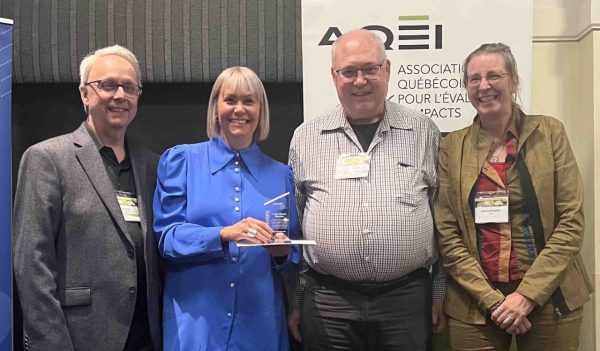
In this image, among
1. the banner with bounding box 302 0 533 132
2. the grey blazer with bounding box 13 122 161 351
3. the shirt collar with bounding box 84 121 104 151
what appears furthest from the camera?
the banner with bounding box 302 0 533 132

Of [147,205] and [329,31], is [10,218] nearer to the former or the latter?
[147,205]

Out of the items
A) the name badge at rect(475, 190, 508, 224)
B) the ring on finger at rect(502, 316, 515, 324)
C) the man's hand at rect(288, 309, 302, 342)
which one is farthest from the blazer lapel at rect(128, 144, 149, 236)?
the ring on finger at rect(502, 316, 515, 324)

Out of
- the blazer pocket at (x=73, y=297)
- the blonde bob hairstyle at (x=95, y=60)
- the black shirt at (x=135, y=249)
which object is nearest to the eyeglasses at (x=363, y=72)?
the blonde bob hairstyle at (x=95, y=60)

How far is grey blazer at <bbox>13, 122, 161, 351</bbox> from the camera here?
1.97m

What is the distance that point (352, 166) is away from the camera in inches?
88.2

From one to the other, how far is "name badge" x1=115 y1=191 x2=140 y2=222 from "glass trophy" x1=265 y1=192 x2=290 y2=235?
1.60ft

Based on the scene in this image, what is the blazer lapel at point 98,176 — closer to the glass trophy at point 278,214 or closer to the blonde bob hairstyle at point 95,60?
the blonde bob hairstyle at point 95,60

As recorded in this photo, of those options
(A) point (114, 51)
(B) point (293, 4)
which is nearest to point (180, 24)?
(B) point (293, 4)

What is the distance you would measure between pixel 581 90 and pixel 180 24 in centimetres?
224

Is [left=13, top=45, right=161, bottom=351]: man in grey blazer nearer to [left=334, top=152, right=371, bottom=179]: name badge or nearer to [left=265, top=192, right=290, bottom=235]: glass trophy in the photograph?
[left=265, top=192, right=290, bottom=235]: glass trophy

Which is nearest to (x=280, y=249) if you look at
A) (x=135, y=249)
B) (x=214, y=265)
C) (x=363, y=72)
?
(x=214, y=265)

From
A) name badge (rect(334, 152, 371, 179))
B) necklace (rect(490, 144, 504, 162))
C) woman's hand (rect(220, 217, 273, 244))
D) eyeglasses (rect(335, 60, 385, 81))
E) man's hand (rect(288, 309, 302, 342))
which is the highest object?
eyeglasses (rect(335, 60, 385, 81))

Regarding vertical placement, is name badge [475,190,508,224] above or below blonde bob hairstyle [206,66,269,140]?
below

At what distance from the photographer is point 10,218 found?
2160 mm
